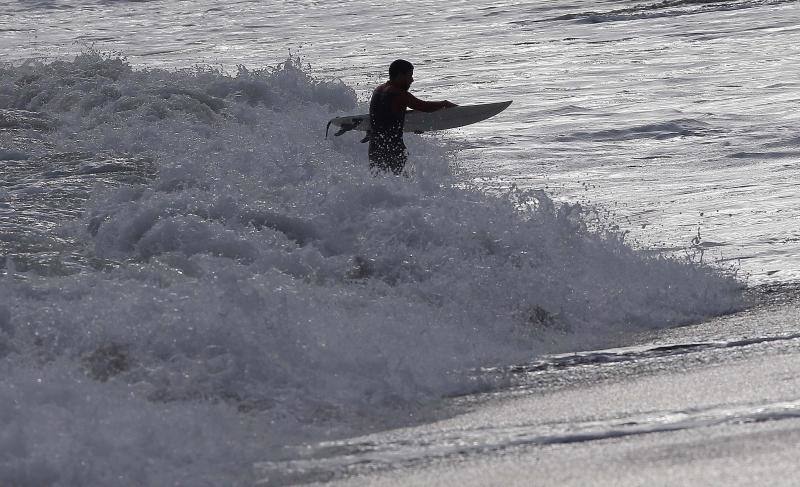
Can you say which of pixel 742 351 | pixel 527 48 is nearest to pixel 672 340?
pixel 742 351

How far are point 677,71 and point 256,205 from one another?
439 inches

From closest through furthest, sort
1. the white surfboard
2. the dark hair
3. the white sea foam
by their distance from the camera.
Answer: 1. the white sea foam
2. the dark hair
3. the white surfboard

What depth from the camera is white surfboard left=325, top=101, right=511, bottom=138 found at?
40.4 feet

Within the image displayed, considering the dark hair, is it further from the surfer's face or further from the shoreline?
the shoreline

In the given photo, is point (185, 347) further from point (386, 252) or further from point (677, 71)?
point (677, 71)

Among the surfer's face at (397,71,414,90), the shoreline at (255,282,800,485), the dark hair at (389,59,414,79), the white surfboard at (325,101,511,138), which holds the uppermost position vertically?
the dark hair at (389,59,414,79)

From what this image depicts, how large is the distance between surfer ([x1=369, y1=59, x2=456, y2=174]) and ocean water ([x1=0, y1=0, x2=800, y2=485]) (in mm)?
265

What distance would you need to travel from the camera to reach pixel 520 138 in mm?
15172

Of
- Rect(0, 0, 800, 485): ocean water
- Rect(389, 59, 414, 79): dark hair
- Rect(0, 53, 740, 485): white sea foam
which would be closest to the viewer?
Rect(0, 53, 740, 485): white sea foam

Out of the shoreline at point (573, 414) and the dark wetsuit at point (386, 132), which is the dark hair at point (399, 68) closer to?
the dark wetsuit at point (386, 132)

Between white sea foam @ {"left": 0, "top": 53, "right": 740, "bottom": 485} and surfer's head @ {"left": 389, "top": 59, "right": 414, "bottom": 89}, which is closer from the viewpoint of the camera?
white sea foam @ {"left": 0, "top": 53, "right": 740, "bottom": 485}

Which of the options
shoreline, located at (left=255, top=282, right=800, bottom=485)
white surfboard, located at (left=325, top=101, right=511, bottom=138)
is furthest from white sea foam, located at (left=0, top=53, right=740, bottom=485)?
white surfboard, located at (left=325, top=101, right=511, bottom=138)

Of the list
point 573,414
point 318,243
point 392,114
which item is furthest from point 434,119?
point 573,414

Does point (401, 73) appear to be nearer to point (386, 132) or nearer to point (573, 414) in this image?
point (386, 132)
